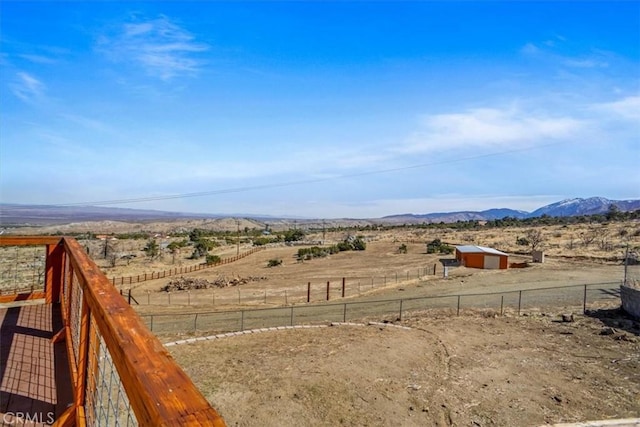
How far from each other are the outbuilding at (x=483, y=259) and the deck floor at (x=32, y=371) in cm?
3582

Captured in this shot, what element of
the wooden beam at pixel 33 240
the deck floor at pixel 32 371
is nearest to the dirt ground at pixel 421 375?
the deck floor at pixel 32 371

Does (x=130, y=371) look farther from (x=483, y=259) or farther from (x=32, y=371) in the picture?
(x=483, y=259)

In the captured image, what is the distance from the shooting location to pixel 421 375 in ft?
38.1

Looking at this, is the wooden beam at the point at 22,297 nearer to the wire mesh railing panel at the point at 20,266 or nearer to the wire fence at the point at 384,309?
the wire fence at the point at 384,309

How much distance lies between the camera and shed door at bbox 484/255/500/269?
36875 mm

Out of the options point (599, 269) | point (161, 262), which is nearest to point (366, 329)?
point (599, 269)

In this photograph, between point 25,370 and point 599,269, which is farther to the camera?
point 599,269

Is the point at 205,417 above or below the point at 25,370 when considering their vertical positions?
above

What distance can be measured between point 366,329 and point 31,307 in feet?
38.5

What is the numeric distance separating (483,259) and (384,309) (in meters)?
18.2

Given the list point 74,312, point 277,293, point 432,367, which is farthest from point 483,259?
point 74,312

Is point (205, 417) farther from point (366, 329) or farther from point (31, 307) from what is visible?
point (366, 329)

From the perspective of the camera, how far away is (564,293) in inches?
951

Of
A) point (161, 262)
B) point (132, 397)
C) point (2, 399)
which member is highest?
point (132, 397)
